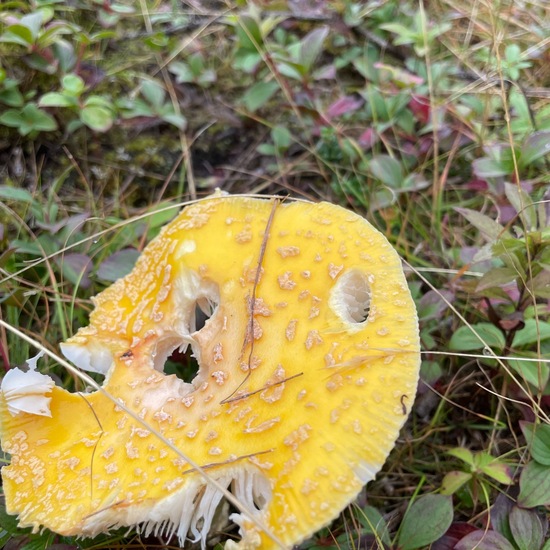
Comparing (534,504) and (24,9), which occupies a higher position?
(24,9)

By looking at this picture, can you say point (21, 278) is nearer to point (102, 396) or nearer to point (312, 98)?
Result: point (102, 396)

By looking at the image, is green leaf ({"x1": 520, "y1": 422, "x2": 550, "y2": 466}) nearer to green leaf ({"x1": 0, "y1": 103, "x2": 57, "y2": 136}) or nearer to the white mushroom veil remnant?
the white mushroom veil remnant

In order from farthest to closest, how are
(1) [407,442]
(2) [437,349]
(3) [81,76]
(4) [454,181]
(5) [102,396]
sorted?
(3) [81,76] < (4) [454,181] < (2) [437,349] < (1) [407,442] < (5) [102,396]

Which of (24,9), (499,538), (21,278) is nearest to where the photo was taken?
(499,538)

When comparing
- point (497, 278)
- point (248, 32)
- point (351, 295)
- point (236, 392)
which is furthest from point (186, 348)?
point (248, 32)

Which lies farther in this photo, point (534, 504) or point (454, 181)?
point (454, 181)

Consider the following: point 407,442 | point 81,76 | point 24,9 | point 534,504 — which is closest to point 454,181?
point 407,442

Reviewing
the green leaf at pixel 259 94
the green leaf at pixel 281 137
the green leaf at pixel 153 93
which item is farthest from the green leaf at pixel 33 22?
the green leaf at pixel 281 137
